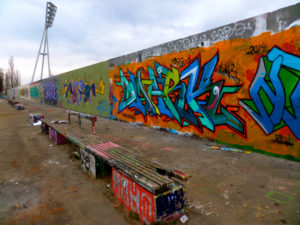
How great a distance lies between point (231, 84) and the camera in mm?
4359

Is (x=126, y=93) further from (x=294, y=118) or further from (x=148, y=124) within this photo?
(x=294, y=118)

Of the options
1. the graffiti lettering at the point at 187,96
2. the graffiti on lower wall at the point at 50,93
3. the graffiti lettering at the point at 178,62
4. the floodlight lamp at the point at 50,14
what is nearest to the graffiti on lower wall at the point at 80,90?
the graffiti on lower wall at the point at 50,93

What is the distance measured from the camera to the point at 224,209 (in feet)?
7.15

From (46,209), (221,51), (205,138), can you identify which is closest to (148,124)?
(205,138)

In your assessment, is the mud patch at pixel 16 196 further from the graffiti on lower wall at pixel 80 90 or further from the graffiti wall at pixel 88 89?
the graffiti on lower wall at pixel 80 90

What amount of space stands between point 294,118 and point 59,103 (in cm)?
1699

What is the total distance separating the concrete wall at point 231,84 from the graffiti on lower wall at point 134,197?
10.5ft

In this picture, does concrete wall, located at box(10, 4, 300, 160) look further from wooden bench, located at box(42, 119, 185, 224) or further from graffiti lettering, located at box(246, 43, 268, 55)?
wooden bench, located at box(42, 119, 185, 224)

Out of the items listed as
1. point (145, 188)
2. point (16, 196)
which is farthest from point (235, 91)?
point (16, 196)

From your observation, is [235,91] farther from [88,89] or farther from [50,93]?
[50,93]

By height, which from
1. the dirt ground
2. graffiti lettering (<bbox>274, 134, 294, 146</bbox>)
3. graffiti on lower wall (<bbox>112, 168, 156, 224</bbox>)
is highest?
graffiti lettering (<bbox>274, 134, 294, 146</bbox>)

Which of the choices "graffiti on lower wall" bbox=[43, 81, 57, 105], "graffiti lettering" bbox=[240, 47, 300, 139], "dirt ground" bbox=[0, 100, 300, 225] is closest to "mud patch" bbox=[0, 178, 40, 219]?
"dirt ground" bbox=[0, 100, 300, 225]

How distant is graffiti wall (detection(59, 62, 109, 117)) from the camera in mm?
9633

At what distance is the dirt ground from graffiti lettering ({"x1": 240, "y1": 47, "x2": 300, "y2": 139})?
0.76 meters
